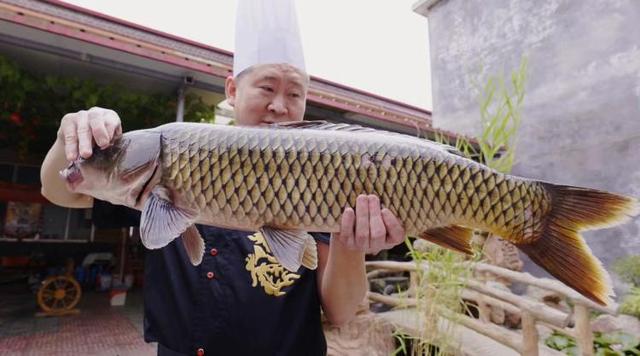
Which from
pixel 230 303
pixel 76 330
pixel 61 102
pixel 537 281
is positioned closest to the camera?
pixel 230 303

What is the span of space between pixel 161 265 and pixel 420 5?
14004mm

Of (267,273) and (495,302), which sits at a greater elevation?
(267,273)

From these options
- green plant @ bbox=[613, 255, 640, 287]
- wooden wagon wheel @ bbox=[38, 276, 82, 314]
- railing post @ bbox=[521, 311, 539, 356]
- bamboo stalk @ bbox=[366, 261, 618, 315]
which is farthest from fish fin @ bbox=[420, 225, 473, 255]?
green plant @ bbox=[613, 255, 640, 287]

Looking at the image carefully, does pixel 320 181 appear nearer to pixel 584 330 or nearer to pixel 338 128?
pixel 338 128

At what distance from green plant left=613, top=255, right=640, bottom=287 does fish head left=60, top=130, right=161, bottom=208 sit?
9111 millimetres

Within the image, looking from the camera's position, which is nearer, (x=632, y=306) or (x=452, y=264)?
(x=452, y=264)

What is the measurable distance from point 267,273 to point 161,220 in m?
0.72

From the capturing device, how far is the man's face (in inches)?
70.9

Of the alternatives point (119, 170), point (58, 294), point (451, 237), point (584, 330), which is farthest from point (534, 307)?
point (58, 294)

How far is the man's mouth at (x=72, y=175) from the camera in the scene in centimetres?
132

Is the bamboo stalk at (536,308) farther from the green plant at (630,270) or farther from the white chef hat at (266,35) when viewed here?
the green plant at (630,270)

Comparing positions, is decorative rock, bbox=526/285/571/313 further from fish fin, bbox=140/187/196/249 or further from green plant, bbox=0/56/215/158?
fish fin, bbox=140/187/196/249

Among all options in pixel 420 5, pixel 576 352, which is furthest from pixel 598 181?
pixel 420 5

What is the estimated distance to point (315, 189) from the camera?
4.46 ft
